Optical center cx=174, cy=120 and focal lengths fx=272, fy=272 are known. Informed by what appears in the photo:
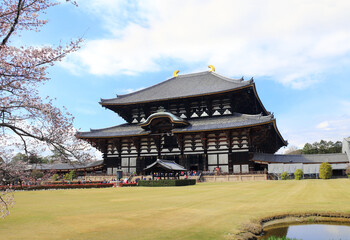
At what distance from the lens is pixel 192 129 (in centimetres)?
4072

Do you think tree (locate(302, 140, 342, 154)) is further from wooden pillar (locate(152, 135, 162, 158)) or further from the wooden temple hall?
wooden pillar (locate(152, 135, 162, 158))

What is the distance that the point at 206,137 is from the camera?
137 ft

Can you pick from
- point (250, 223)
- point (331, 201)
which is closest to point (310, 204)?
point (331, 201)

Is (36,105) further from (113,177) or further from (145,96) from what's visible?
(145,96)

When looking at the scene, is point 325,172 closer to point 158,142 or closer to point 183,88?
point 158,142

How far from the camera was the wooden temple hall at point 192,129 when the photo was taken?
130 feet

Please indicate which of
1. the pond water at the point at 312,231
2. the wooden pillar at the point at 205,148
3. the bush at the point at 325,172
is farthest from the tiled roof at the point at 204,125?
the pond water at the point at 312,231

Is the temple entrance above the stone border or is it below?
above

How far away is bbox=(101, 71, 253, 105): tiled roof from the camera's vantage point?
4541cm

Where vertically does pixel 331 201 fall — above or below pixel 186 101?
below

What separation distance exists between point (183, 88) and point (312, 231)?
42.1m

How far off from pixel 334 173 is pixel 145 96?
1435 inches

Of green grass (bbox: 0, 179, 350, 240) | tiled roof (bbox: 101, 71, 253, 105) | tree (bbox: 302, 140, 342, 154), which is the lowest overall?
green grass (bbox: 0, 179, 350, 240)

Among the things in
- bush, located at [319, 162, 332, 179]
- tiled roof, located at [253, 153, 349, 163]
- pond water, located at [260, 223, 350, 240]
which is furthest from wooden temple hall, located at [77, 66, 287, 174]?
pond water, located at [260, 223, 350, 240]
